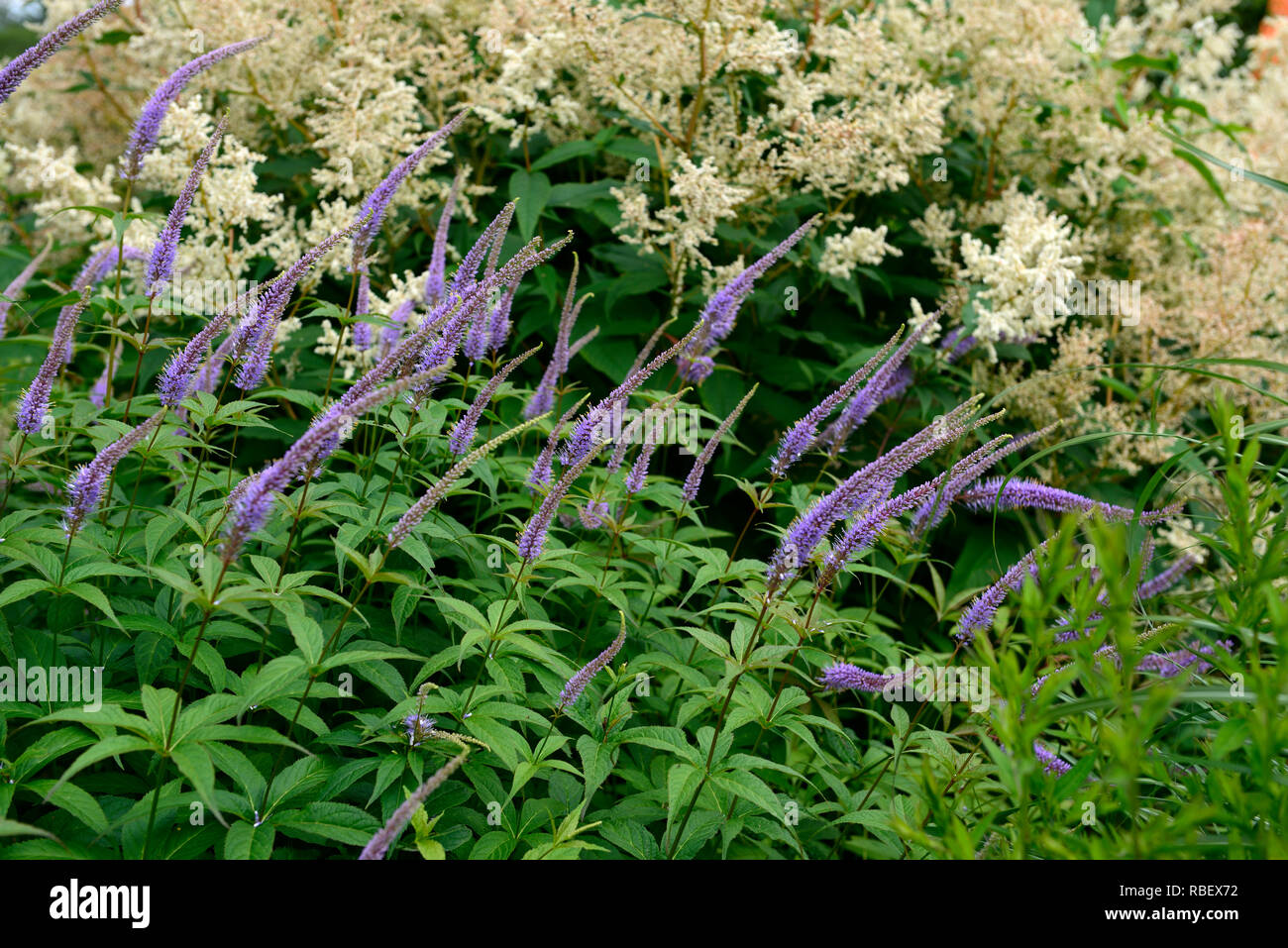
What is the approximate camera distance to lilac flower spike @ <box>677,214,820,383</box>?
3.19m

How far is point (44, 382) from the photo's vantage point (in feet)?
7.98

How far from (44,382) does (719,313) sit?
2.14 meters

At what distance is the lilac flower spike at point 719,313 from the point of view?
10.5ft

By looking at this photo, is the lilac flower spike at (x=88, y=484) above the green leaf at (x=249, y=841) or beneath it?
above

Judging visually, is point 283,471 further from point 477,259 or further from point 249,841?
point 477,259

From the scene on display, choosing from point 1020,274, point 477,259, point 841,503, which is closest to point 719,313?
point 477,259

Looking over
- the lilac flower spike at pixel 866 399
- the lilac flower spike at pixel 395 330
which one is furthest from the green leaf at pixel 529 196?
the lilac flower spike at pixel 866 399

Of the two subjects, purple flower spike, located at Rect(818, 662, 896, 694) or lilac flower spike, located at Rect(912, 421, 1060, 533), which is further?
purple flower spike, located at Rect(818, 662, 896, 694)

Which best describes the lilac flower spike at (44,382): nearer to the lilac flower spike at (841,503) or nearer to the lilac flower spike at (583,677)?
the lilac flower spike at (583,677)

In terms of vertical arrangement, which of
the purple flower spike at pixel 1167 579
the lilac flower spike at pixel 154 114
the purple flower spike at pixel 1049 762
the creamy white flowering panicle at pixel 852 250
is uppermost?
the lilac flower spike at pixel 154 114

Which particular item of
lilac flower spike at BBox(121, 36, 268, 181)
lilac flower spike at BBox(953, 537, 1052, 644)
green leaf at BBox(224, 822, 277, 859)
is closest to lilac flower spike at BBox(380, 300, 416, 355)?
lilac flower spike at BBox(121, 36, 268, 181)

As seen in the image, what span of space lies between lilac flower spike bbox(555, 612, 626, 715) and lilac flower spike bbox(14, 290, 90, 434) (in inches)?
58.6

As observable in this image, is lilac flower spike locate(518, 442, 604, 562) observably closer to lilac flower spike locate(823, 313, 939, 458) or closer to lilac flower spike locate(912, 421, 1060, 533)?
lilac flower spike locate(912, 421, 1060, 533)

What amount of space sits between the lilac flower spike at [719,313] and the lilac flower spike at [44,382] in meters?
1.79
